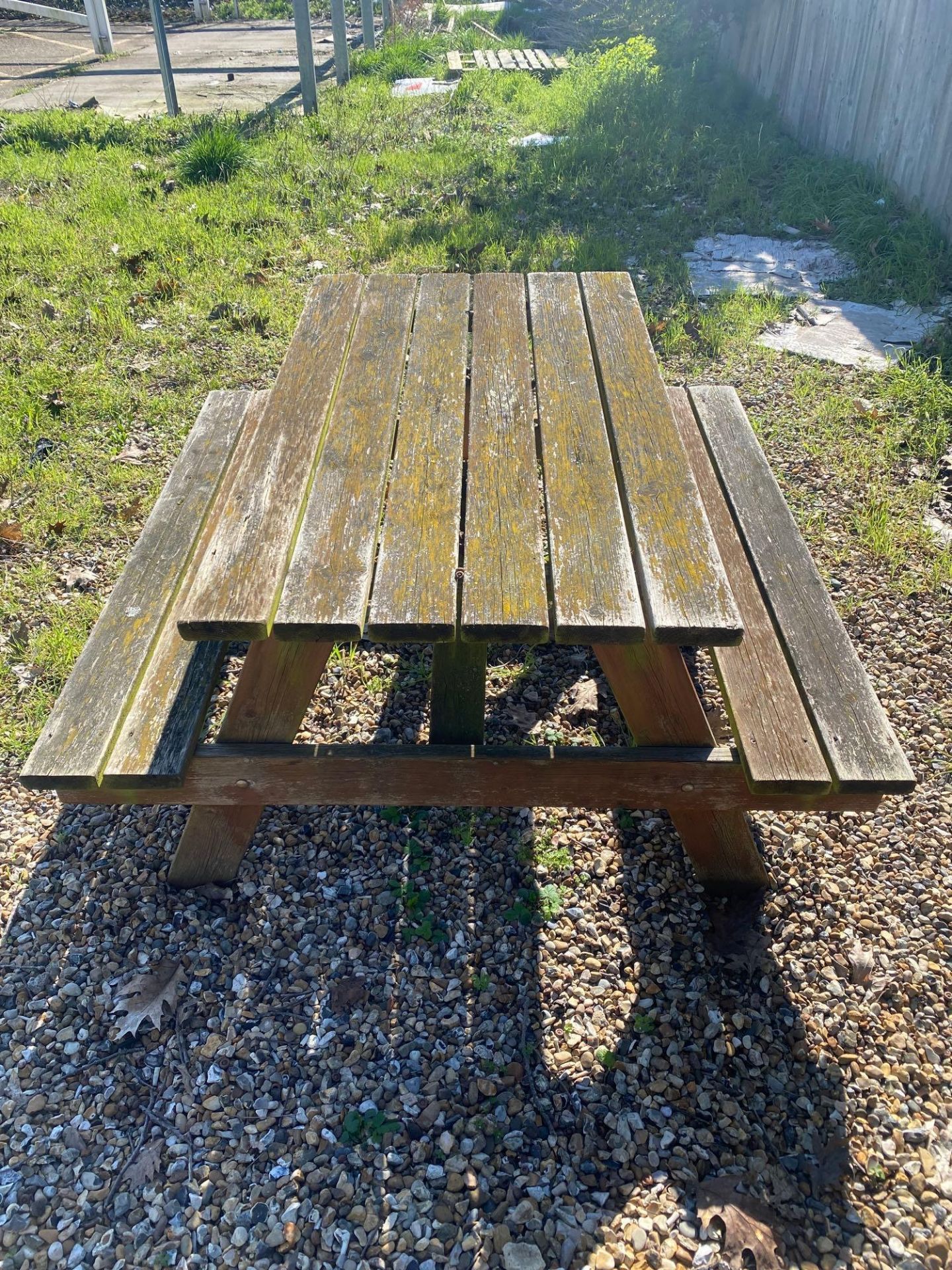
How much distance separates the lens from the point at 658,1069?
2.04 meters

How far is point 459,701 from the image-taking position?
2.24 meters

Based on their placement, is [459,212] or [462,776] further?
[459,212]

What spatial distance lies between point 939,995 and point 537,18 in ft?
49.2

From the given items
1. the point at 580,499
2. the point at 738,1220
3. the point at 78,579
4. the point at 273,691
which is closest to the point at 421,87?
the point at 78,579

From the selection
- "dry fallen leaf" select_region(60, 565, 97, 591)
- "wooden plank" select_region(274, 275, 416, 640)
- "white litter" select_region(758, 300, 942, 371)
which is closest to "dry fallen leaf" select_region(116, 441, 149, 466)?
"dry fallen leaf" select_region(60, 565, 97, 591)

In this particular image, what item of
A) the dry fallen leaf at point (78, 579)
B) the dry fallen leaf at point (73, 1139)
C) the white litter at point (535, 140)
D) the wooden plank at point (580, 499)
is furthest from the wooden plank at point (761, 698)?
the white litter at point (535, 140)

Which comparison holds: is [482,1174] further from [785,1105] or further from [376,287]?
[376,287]

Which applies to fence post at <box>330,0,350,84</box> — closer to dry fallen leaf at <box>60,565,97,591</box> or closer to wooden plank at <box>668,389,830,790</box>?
dry fallen leaf at <box>60,565,97,591</box>

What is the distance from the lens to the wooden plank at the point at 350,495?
5.69 ft

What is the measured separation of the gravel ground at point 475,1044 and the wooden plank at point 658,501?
955 millimetres

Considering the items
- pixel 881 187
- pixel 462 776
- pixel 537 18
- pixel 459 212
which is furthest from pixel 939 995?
pixel 537 18

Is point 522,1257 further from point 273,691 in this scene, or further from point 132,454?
point 132,454

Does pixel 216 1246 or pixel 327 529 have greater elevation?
pixel 327 529

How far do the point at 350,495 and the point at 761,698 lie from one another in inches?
38.9
